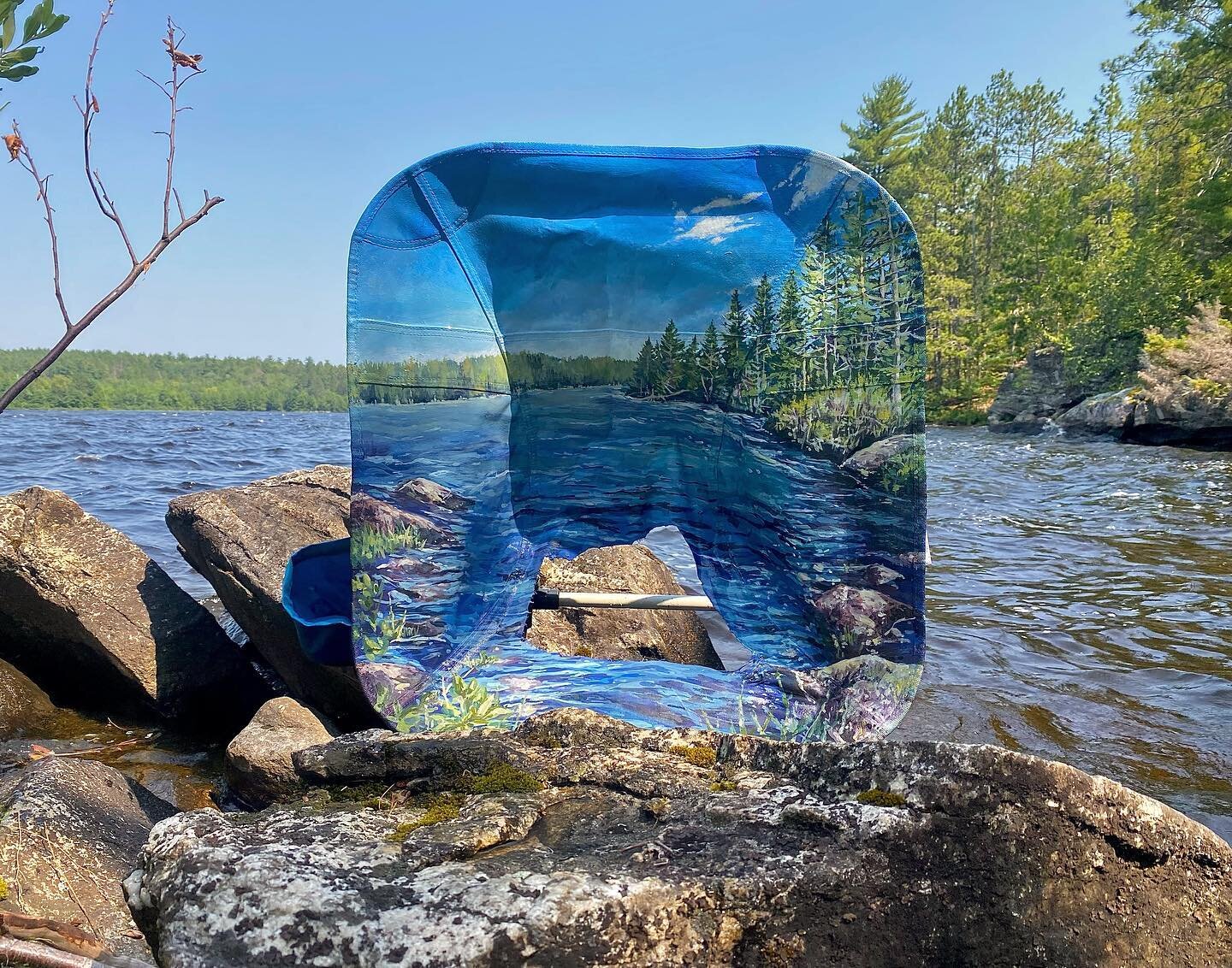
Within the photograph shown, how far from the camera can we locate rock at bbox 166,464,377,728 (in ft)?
12.3

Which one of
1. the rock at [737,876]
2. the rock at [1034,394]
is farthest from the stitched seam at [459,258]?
the rock at [1034,394]

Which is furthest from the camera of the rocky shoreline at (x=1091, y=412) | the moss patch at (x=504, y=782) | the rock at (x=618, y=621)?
the rocky shoreline at (x=1091, y=412)

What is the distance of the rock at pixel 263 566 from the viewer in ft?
12.3

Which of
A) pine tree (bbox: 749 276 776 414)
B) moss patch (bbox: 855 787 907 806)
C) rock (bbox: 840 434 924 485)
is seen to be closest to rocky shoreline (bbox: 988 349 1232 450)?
rock (bbox: 840 434 924 485)

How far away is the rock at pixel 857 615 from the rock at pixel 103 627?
2.99 metres

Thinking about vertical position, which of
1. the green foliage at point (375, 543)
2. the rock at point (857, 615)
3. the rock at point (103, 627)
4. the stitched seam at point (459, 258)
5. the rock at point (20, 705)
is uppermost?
the stitched seam at point (459, 258)

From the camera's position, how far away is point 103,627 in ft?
12.2

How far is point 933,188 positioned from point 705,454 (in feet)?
135

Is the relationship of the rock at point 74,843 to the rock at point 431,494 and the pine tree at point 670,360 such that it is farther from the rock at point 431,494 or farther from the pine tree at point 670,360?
the pine tree at point 670,360

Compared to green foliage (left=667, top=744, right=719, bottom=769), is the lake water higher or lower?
lower

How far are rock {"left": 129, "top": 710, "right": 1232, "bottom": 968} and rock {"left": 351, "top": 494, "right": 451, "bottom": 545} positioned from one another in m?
0.96

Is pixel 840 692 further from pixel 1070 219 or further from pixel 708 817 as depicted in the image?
pixel 1070 219

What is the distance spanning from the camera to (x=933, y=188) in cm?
3859

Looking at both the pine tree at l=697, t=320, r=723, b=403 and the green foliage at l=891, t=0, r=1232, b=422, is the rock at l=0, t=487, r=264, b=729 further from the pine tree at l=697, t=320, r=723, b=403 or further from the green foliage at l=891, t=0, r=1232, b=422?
the green foliage at l=891, t=0, r=1232, b=422
